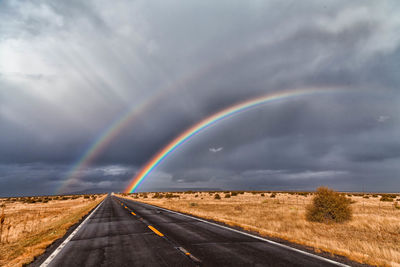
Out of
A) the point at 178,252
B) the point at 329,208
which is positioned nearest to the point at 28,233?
the point at 178,252

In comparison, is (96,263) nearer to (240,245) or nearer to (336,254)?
(240,245)

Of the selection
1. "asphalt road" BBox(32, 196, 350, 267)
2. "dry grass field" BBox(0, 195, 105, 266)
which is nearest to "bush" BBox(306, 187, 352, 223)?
"asphalt road" BBox(32, 196, 350, 267)

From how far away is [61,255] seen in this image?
7211mm

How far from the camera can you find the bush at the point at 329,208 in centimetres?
1596

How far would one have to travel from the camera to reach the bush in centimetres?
1596

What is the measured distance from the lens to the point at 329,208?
52.8ft

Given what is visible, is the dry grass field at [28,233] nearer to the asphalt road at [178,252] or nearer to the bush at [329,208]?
the asphalt road at [178,252]

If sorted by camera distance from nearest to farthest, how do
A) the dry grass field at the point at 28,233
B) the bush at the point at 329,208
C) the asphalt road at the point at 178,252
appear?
the asphalt road at the point at 178,252 → the dry grass field at the point at 28,233 → the bush at the point at 329,208

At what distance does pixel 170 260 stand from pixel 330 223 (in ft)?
44.7

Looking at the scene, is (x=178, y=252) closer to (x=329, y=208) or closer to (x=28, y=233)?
(x=28, y=233)

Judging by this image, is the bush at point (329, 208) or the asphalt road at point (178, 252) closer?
the asphalt road at point (178, 252)

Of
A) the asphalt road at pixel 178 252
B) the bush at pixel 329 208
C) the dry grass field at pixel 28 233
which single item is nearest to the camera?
the asphalt road at pixel 178 252

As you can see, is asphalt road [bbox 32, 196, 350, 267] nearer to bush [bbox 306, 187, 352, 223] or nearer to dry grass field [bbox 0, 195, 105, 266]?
dry grass field [bbox 0, 195, 105, 266]

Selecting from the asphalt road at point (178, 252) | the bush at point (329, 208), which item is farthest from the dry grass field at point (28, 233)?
the bush at point (329, 208)
